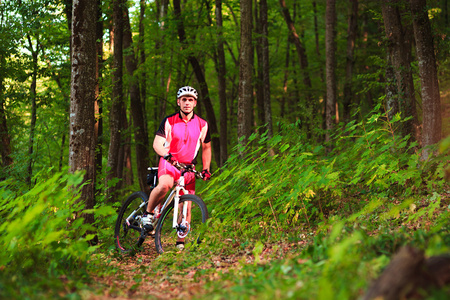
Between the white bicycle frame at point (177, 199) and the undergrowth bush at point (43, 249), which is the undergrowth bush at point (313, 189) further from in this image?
the undergrowth bush at point (43, 249)

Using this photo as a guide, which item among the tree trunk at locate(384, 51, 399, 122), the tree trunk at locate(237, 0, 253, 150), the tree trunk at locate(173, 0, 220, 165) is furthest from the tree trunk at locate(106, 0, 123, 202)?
the tree trunk at locate(384, 51, 399, 122)

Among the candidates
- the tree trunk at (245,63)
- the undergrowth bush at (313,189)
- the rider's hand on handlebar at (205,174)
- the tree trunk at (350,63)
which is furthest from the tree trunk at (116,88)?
the tree trunk at (350,63)

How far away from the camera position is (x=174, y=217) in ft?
19.7

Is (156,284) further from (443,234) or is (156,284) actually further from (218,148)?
(218,148)

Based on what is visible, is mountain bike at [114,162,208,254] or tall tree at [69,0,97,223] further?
tall tree at [69,0,97,223]

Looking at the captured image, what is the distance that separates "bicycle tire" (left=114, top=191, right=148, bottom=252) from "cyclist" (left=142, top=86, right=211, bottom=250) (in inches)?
19.3

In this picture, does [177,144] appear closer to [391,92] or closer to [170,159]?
[170,159]

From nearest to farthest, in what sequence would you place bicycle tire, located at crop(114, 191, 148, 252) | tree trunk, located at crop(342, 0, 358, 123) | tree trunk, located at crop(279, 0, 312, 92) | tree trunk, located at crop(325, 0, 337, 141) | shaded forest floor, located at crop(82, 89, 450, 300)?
1. shaded forest floor, located at crop(82, 89, 450, 300)
2. bicycle tire, located at crop(114, 191, 148, 252)
3. tree trunk, located at crop(325, 0, 337, 141)
4. tree trunk, located at crop(342, 0, 358, 123)
5. tree trunk, located at crop(279, 0, 312, 92)

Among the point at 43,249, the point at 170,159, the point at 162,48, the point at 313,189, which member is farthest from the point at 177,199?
the point at 162,48

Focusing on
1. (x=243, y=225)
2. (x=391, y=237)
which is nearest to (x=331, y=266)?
(x=391, y=237)

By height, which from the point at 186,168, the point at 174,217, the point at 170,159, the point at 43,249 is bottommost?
the point at 174,217

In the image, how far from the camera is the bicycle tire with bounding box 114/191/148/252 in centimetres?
685

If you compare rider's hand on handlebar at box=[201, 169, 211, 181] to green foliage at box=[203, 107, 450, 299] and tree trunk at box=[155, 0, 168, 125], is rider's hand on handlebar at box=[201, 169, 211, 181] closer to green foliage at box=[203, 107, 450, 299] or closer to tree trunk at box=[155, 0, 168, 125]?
green foliage at box=[203, 107, 450, 299]

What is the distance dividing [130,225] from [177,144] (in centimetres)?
176
